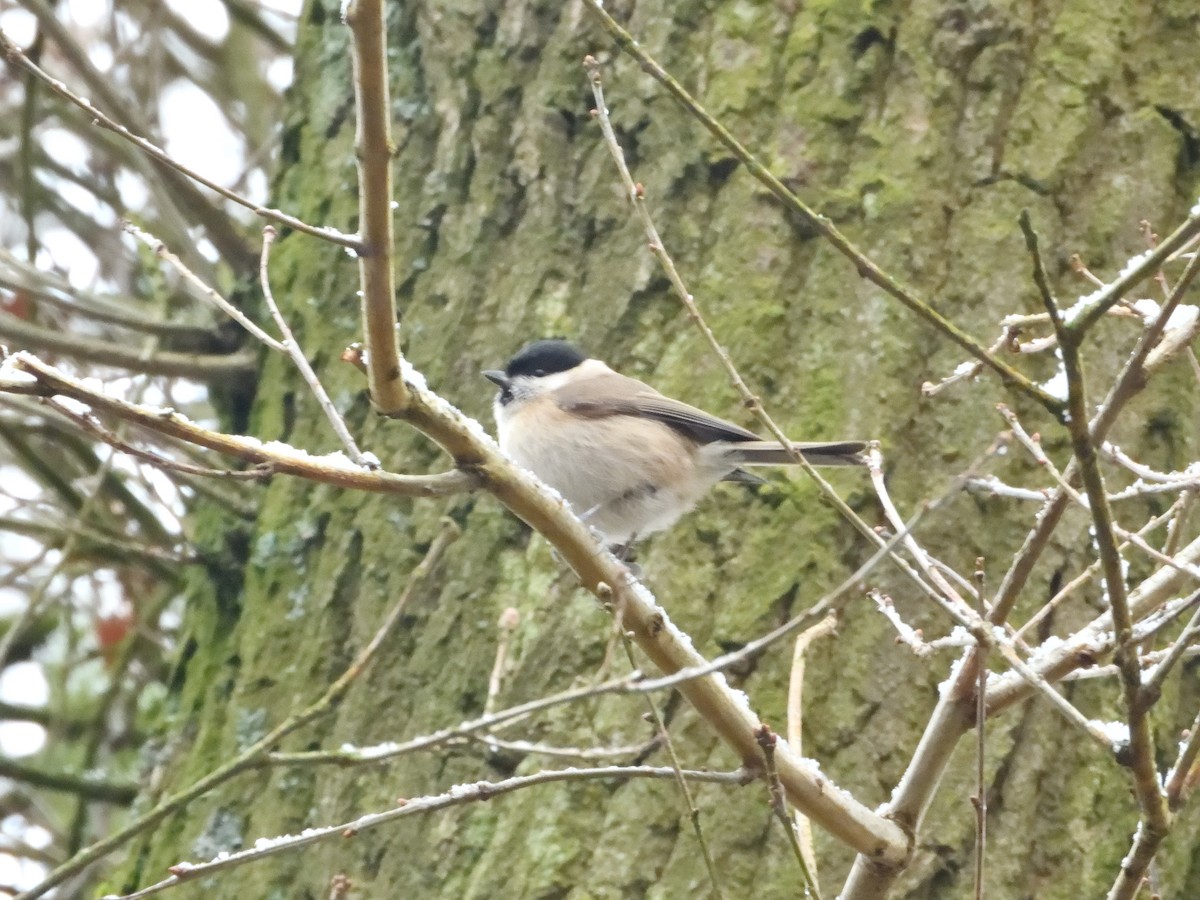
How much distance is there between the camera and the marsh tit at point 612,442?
109 inches

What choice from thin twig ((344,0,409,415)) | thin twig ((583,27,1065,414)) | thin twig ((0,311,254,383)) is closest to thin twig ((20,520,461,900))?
thin twig ((344,0,409,415))

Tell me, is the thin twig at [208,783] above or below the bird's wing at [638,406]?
below

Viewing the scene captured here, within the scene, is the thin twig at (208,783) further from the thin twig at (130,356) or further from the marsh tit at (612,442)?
the thin twig at (130,356)

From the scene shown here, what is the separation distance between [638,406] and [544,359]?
0.24m

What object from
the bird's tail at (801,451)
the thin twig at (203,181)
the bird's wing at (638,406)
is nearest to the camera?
the thin twig at (203,181)

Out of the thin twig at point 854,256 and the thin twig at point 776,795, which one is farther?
the thin twig at point 776,795

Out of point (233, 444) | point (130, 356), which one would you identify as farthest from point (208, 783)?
point (130, 356)

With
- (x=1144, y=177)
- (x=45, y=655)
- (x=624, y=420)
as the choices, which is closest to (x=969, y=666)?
(x=624, y=420)

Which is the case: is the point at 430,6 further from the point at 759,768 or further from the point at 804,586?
the point at 759,768

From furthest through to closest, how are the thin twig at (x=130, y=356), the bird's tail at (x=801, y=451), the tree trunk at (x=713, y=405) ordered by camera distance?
the thin twig at (x=130, y=356)
the tree trunk at (x=713, y=405)
the bird's tail at (x=801, y=451)

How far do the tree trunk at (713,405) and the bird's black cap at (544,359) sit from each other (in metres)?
0.10

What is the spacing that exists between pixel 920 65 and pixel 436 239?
1.27 meters

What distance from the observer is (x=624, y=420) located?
2.90m

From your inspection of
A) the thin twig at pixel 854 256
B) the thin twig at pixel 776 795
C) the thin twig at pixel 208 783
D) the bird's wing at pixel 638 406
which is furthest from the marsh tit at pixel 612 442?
the thin twig at pixel 854 256
